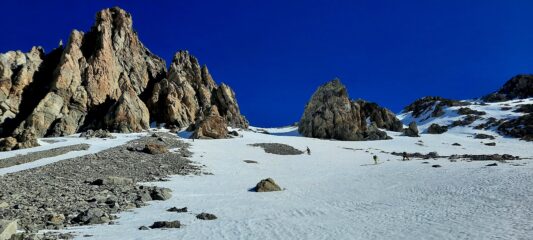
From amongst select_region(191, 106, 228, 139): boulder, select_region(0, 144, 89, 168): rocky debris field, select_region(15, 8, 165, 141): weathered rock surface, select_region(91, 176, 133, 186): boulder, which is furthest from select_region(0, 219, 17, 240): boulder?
select_region(15, 8, 165, 141): weathered rock surface

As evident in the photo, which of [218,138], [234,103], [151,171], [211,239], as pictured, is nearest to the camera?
[211,239]

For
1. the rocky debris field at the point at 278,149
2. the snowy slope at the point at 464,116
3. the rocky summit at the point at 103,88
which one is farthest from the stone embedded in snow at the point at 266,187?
the snowy slope at the point at 464,116

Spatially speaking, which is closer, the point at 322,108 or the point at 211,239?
the point at 211,239

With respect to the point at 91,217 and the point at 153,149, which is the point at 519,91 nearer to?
the point at 153,149

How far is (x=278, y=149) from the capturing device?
70625 mm

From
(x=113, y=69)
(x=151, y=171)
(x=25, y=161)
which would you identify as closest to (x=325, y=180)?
(x=151, y=171)

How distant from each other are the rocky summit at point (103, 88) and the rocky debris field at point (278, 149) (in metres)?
19.6

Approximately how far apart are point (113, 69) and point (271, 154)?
173 feet

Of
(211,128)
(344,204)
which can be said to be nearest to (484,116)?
(211,128)

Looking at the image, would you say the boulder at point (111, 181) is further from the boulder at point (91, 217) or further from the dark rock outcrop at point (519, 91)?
the dark rock outcrop at point (519, 91)

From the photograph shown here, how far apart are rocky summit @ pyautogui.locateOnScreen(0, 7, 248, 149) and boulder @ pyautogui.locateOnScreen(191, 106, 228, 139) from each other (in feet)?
22.7

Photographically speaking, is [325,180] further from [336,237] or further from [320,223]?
[336,237]

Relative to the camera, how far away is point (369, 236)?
18781mm

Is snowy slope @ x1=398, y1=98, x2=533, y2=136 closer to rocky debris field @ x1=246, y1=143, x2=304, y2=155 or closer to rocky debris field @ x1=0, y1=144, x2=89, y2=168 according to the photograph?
rocky debris field @ x1=246, y1=143, x2=304, y2=155
